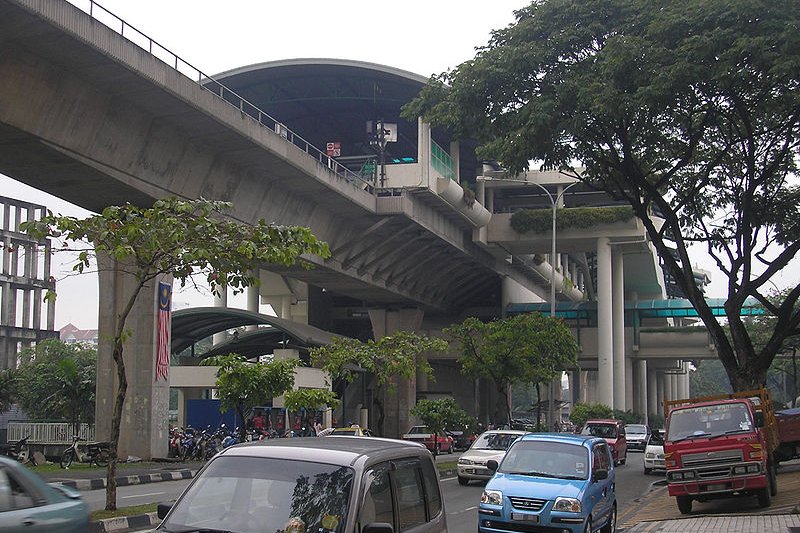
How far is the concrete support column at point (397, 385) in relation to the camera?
5744cm

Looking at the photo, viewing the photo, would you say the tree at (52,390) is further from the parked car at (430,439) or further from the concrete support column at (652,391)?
the concrete support column at (652,391)

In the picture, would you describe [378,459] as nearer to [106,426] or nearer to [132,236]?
[132,236]

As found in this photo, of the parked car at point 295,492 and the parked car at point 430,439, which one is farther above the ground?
the parked car at point 295,492

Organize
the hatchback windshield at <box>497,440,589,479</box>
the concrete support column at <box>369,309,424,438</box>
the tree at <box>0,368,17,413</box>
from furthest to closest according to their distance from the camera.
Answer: the concrete support column at <box>369,309,424,438</box> < the tree at <box>0,368,17,413</box> < the hatchback windshield at <box>497,440,589,479</box>

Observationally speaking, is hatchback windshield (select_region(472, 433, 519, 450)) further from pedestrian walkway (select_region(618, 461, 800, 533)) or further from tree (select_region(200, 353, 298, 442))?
tree (select_region(200, 353, 298, 442))

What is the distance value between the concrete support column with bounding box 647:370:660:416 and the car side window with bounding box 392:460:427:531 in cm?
8749

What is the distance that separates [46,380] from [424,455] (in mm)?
43122

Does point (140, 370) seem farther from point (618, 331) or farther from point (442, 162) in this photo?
point (618, 331)

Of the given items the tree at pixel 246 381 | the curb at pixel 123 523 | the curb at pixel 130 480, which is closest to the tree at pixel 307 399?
the tree at pixel 246 381

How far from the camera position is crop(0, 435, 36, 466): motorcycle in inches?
1025

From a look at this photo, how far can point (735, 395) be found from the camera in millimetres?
19688

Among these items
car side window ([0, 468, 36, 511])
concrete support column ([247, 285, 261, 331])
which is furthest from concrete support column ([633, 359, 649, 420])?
car side window ([0, 468, 36, 511])

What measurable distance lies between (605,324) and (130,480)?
37.8 meters

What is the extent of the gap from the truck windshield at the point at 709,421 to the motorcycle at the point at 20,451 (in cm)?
1776
